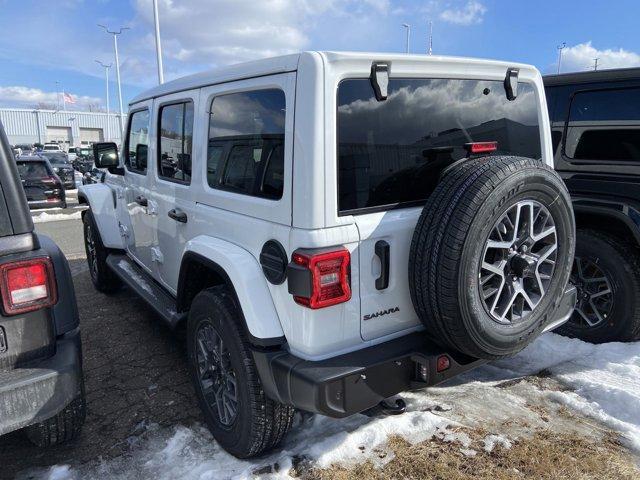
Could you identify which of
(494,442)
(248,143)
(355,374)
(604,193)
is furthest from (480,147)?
(604,193)

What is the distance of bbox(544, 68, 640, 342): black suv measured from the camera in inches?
141

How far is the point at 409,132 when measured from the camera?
7.93 ft

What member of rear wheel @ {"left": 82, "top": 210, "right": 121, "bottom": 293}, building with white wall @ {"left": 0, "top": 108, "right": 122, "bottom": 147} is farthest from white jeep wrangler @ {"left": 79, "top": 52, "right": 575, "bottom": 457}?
building with white wall @ {"left": 0, "top": 108, "right": 122, "bottom": 147}

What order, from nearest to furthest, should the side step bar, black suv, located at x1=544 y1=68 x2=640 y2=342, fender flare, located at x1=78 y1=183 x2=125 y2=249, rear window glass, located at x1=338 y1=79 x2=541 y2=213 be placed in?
rear window glass, located at x1=338 y1=79 x2=541 y2=213 → the side step bar → black suv, located at x1=544 y1=68 x2=640 y2=342 → fender flare, located at x1=78 y1=183 x2=125 y2=249

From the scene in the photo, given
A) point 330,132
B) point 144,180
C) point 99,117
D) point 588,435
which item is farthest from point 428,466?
point 99,117

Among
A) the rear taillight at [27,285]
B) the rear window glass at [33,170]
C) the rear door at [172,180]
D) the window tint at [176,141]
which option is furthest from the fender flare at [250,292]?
the rear window glass at [33,170]

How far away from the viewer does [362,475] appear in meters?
2.45

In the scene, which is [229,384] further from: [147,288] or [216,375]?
[147,288]

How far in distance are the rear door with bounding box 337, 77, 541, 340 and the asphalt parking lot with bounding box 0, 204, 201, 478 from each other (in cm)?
158

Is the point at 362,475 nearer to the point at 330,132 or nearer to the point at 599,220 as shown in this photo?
the point at 330,132

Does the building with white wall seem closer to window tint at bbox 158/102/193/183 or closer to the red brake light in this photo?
window tint at bbox 158/102/193/183

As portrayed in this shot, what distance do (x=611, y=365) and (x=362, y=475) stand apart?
6.96 ft

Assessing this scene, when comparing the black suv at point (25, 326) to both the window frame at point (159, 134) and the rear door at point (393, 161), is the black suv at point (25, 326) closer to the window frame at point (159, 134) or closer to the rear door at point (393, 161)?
the window frame at point (159, 134)

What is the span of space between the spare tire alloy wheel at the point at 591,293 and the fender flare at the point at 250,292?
2756 millimetres
